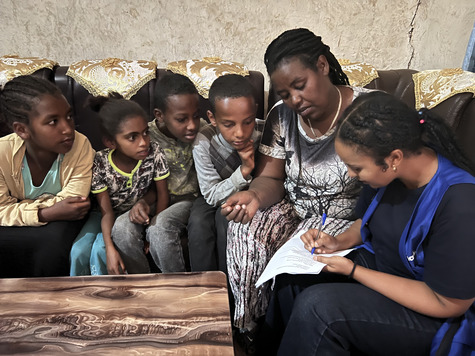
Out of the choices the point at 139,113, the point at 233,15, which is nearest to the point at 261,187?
the point at 139,113

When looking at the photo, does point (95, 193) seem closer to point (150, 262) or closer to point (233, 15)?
point (150, 262)

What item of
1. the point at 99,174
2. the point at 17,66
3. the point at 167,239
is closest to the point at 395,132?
the point at 167,239

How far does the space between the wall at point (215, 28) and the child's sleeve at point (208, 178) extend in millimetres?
1055

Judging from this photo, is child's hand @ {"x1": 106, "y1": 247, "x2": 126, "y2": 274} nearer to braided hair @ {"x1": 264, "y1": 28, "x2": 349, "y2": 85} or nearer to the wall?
braided hair @ {"x1": 264, "y1": 28, "x2": 349, "y2": 85}

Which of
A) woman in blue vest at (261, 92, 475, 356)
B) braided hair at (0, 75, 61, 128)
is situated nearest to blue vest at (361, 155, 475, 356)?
woman in blue vest at (261, 92, 475, 356)

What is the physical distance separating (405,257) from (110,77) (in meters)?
1.84

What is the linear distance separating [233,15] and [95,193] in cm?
151

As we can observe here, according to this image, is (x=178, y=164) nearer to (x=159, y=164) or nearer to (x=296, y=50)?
(x=159, y=164)

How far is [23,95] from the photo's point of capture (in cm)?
153

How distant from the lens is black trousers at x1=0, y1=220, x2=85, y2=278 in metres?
1.58

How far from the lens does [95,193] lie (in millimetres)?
1712

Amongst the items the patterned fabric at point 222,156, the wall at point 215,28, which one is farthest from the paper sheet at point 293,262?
the wall at point 215,28

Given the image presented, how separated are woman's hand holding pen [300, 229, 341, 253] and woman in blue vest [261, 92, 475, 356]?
0.13 meters

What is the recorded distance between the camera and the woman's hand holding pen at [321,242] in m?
1.30
